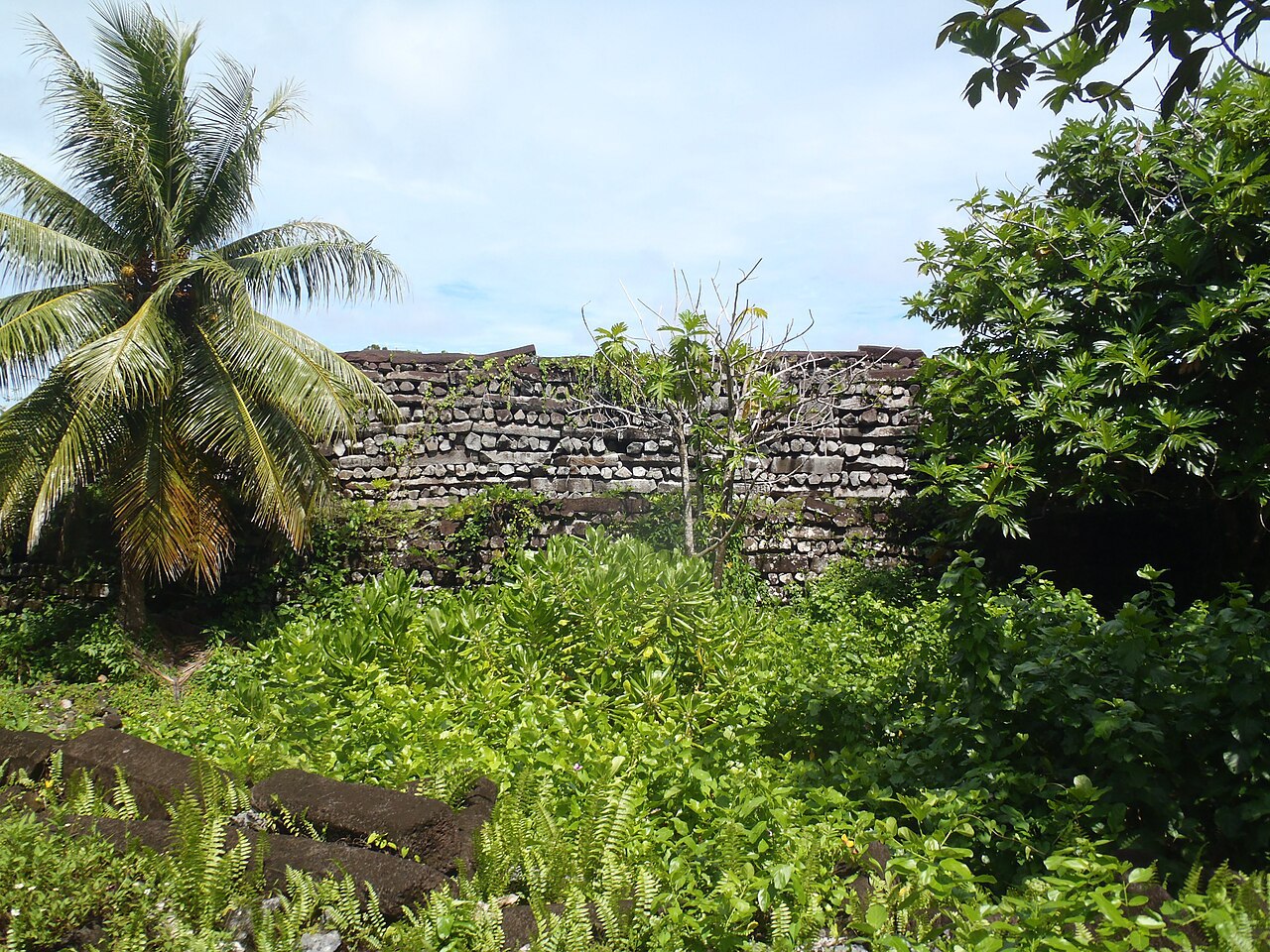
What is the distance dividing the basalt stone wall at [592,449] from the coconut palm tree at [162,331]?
0.89 meters

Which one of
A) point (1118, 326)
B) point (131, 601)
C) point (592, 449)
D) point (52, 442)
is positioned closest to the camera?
point (1118, 326)

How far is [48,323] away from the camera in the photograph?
7.67 meters

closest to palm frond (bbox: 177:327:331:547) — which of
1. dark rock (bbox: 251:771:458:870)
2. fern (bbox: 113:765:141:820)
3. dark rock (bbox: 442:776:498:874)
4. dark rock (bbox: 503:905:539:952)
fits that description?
fern (bbox: 113:765:141:820)

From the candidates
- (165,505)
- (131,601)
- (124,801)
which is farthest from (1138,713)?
(131,601)

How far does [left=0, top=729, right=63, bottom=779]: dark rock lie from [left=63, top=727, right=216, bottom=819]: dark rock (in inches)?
4.7

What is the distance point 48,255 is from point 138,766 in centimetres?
591

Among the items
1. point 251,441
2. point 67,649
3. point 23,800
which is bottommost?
point 67,649

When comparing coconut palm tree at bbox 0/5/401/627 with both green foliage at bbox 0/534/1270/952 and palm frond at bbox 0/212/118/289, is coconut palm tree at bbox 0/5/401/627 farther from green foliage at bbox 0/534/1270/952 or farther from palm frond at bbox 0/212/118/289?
green foliage at bbox 0/534/1270/952

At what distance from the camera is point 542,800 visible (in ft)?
11.5

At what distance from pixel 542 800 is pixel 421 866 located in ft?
1.89

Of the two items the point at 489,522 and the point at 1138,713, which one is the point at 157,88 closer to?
the point at 489,522

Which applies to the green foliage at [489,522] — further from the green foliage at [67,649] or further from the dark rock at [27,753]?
the dark rock at [27,753]

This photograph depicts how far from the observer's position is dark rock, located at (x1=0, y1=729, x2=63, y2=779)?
4238 millimetres

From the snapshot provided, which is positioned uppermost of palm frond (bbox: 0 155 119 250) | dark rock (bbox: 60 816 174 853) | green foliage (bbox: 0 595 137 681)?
palm frond (bbox: 0 155 119 250)
